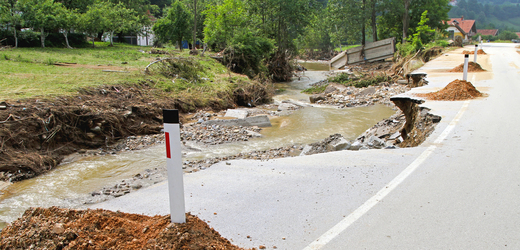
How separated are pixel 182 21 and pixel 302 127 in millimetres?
25305

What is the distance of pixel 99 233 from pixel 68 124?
8622 mm

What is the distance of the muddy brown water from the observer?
22.9 ft

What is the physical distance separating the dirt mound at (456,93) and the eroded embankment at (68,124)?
9.56 m

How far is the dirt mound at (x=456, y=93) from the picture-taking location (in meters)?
11.3

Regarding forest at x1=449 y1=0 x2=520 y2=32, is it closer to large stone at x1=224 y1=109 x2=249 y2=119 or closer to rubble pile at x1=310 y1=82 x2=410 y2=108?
rubble pile at x1=310 y1=82 x2=410 y2=108

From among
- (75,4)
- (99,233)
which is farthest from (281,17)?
(99,233)

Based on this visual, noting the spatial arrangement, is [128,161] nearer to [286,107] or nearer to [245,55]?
[286,107]

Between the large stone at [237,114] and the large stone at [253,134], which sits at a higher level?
the large stone at [237,114]

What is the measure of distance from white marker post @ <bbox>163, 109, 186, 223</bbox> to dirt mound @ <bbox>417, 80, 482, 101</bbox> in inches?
400

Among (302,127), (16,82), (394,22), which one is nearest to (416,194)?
(302,127)

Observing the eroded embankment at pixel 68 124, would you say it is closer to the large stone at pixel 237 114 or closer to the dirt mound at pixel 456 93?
the large stone at pixel 237 114

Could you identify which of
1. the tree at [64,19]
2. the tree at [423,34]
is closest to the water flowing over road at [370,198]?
the tree at [423,34]

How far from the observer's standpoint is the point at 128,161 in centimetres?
964

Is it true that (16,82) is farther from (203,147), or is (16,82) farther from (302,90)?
(302,90)
